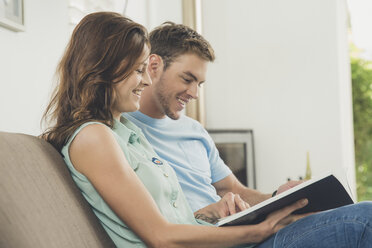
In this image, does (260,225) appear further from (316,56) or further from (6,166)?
(316,56)

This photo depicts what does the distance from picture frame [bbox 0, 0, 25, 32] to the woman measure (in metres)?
0.38

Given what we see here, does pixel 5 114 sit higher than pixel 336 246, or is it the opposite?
pixel 5 114

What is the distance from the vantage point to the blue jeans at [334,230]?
1093 mm

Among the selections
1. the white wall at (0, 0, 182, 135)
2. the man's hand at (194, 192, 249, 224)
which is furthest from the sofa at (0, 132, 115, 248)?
the white wall at (0, 0, 182, 135)

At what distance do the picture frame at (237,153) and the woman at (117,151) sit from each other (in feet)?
6.55

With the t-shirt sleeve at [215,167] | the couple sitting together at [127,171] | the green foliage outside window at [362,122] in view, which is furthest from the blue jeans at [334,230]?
the green foliage outside window at [362,122]

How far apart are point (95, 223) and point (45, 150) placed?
0.20m

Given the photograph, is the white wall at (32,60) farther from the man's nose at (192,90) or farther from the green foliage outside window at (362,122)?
the green foliage outside window at (362,122)

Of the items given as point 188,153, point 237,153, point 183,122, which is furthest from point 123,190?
point 237,153

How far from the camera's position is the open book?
1.05 metres

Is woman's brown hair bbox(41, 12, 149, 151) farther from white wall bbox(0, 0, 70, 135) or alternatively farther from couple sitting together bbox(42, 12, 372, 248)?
white wall bbox(0, 0, 70, 135)

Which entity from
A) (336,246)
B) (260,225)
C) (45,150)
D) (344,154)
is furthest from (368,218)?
(344,154)

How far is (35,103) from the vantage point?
5.61 ft

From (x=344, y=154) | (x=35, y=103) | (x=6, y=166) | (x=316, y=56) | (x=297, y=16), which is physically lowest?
(x=344, y=154)
